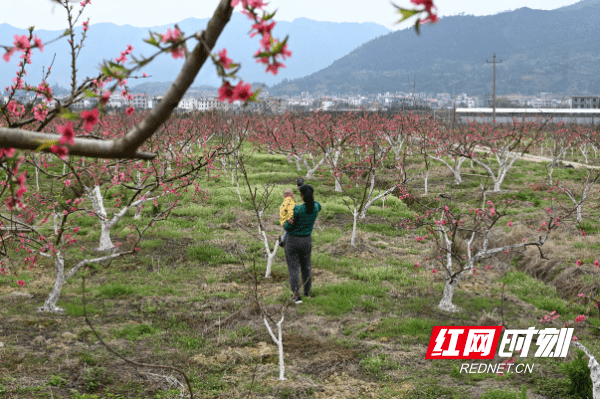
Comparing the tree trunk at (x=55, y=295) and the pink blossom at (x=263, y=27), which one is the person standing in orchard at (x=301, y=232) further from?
the pink blossom at (x=263, y=27)

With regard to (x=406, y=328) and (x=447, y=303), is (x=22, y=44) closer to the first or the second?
(x=406, y=328)

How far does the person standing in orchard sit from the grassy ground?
717 millimetres

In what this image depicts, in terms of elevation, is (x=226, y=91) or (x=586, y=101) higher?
(x=586, y=101)

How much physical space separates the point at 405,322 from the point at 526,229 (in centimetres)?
692

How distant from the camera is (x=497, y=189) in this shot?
1908 cm

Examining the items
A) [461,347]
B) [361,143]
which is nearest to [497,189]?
[361,143]

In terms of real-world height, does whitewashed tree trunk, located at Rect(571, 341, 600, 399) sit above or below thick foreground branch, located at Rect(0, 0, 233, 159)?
below

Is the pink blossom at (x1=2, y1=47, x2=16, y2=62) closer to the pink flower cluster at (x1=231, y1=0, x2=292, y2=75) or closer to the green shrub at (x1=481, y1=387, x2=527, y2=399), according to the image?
the pink flower cluster at (x1=231, y1=0, x2=292, y2=75)

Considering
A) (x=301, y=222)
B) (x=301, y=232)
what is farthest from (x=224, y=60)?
(x=301, y=232)

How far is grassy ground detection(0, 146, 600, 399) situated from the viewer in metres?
5.73

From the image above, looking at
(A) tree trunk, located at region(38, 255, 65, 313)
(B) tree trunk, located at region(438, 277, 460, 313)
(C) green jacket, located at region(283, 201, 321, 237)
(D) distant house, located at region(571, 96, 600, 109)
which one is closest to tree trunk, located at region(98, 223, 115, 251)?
(A) tree trunk, located at region(38, 255, 65, 313)

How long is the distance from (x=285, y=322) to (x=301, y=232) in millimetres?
1488

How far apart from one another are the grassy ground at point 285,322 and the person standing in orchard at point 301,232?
0.72 m

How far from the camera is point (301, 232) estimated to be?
8.12 m
